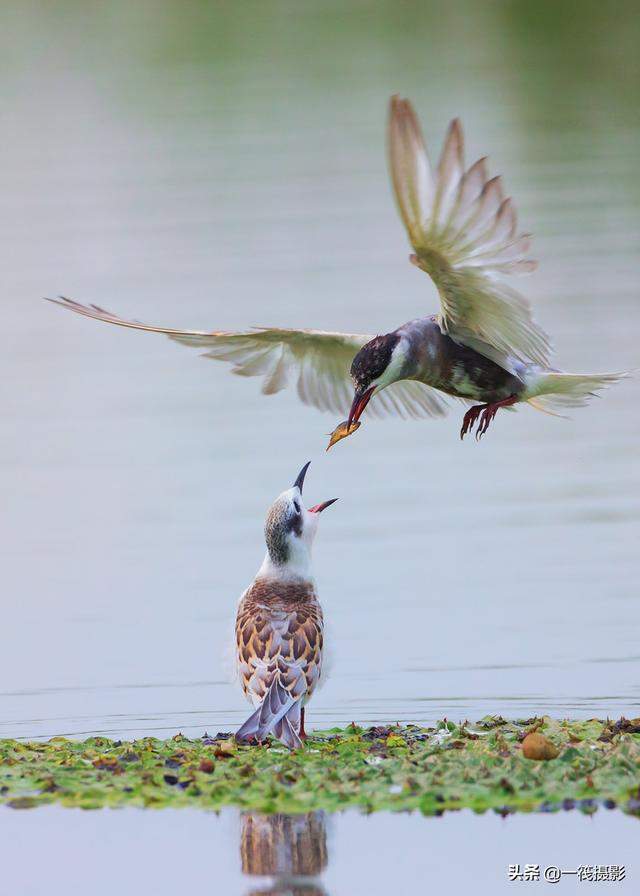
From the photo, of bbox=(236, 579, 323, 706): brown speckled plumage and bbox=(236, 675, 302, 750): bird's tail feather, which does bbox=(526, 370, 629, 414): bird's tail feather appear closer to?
bbox=(236, 579, 323, 706): brown speckled plumage

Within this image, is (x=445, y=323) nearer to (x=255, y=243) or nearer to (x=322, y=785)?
(x=322, y=785)

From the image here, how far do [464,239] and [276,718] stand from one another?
2471 millimetres

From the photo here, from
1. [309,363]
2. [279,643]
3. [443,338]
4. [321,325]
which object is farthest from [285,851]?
[321,325]

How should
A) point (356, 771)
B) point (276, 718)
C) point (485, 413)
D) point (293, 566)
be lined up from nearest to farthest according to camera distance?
point (356, 771)
point (276, 718)
point (293, 566)
point (485, 413)

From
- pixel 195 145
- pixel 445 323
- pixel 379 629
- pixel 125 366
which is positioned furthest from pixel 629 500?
pixel 195 145

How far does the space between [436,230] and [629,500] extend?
532cm

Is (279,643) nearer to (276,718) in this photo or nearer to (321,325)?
(276,718)

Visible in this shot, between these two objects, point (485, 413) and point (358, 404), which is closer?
point (358, 404)

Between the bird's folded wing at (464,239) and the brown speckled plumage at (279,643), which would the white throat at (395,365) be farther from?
the brown speckled plumage at (279,643)

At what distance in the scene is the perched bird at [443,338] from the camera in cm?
904

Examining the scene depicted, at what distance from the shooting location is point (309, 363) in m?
11.7

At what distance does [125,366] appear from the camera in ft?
62.8

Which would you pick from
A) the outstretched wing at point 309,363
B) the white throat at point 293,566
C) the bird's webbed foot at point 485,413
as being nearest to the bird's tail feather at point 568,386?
the bird's webbed foot at point 485,413

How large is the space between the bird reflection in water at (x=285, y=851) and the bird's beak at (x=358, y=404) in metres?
2.33
